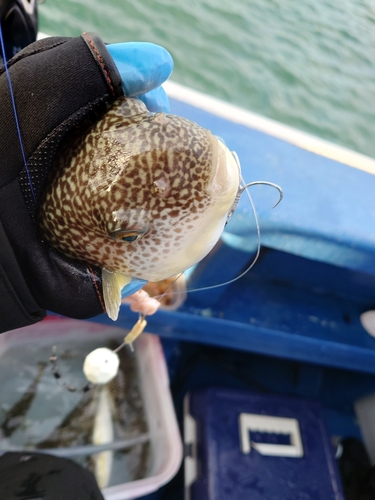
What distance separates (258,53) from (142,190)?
207 inches

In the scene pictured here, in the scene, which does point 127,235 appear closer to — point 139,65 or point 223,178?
point 223,178

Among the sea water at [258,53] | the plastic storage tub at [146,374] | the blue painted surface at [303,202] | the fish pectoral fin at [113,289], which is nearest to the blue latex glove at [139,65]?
the fish pectoral fin at [113,289]

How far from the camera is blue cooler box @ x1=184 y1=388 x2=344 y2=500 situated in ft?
7.11

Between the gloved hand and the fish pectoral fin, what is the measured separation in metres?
0.05

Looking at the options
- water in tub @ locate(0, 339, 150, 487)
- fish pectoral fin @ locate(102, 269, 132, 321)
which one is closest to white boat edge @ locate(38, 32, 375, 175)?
fish pectoral fin @ locate(102, 269, 132, 321)

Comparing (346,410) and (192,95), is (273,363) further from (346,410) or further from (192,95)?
(192,95)

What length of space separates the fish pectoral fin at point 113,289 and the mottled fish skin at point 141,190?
0.29ft

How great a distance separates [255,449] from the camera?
230 centimetres

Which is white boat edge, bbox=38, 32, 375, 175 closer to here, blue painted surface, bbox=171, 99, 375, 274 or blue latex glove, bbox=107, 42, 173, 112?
blue painted surface, bbox=171, 99, 375, 274

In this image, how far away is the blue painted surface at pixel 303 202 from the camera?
191cm

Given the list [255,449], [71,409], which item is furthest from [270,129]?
[71,409]

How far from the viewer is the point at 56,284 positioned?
1261 millimetres

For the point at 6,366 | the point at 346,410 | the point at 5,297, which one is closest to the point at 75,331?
the point at 6,366

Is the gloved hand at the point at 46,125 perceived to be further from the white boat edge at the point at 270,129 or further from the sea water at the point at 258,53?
the sea water at the point at 258,53
